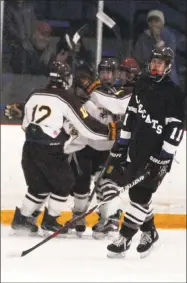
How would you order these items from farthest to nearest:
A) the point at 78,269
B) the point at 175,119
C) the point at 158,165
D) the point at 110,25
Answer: the point at 78,269, the point at 110,25, the point at 158,165, the point at 175,119

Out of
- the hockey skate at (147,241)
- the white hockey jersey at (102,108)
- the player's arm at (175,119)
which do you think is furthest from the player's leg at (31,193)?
the player's arm at (175,119)

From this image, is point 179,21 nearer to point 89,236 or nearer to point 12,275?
point 89,236

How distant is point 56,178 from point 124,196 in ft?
1.22

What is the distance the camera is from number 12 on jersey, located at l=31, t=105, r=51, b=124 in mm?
2174

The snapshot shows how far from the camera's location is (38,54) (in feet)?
7.43

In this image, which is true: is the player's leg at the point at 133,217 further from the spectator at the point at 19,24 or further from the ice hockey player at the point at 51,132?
the spectator at the point at 19,24

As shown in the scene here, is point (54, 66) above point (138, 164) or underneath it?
above

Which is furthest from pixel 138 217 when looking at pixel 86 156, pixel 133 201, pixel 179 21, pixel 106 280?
pixel 106 280

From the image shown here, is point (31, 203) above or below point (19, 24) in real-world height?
below

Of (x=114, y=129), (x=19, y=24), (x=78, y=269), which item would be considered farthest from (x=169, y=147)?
(x=78, y=269)

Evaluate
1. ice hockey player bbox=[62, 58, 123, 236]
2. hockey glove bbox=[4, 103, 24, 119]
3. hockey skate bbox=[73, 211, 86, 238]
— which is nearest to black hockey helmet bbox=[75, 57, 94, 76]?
ice hockey player bbox=[62, 58, 123, 236]

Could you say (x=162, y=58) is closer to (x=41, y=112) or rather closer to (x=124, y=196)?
(x=41, y=112)

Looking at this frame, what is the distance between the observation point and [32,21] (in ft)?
7.47

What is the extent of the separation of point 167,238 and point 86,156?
3.98 m
